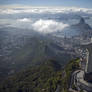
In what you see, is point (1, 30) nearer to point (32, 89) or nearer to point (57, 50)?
point (57, 50)

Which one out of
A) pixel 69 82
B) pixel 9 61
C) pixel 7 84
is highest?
pixel 69 82

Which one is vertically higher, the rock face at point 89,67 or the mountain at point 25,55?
the rock face at point 89,67

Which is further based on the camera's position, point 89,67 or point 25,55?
point 25,55

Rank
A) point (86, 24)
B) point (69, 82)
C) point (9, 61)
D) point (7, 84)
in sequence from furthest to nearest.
Answer: point (86, 24) → point (9, 61) → point (7, 84) → point (69, 82)

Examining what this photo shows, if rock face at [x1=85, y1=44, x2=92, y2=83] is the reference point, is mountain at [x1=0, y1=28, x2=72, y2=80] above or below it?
below

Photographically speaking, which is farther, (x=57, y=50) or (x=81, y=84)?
(x=57, y=50)

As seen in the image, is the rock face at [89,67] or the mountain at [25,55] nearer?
the rock face at [89,67]

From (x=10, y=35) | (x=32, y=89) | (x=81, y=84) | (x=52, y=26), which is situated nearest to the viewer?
(x=81, y=84)

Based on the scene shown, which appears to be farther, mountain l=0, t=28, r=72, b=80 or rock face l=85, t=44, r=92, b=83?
mountain l=0, t=28, r=72, b=80

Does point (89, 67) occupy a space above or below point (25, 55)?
above

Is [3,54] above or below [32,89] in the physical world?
below

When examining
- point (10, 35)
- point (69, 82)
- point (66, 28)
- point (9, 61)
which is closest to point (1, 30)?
point (10, 35)
